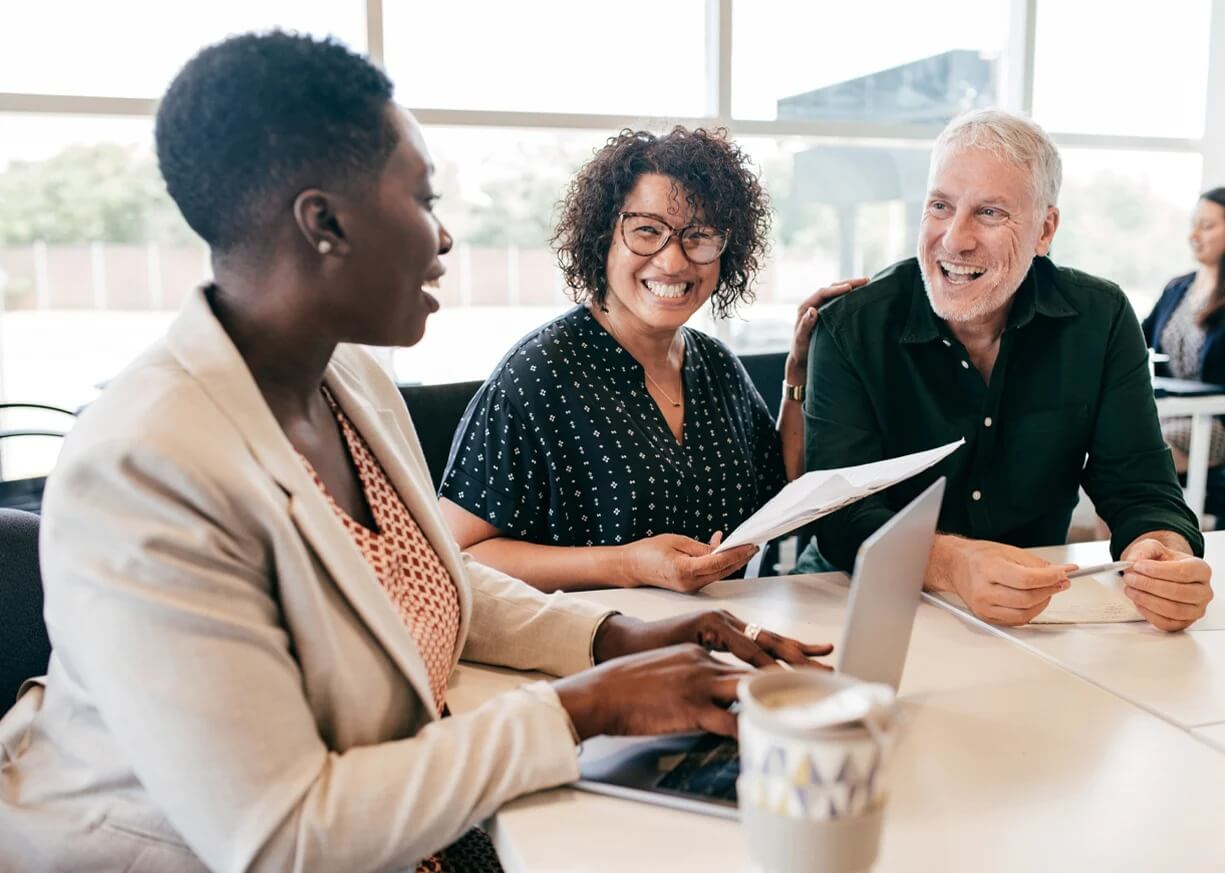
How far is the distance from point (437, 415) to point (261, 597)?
46.1 inches

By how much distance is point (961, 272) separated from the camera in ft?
6.14

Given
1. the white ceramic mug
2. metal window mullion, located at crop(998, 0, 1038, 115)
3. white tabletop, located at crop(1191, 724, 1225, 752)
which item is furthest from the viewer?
metal window mullion, located at crop(998, 0, 1038, 115)

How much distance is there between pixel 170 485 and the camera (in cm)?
84

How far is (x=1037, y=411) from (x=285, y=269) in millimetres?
1392

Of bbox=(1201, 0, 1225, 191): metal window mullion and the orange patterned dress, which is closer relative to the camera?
the orange patterned dress

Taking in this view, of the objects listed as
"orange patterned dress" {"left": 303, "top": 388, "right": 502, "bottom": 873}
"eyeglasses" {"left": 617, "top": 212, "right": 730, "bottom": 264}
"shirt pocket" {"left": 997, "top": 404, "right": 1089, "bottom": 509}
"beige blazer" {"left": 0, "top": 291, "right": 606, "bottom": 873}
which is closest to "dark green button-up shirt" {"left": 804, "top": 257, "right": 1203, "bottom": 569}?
"shirt pocket" {"left": 997, "top": 404, "right": 1089, "bottom": 509}

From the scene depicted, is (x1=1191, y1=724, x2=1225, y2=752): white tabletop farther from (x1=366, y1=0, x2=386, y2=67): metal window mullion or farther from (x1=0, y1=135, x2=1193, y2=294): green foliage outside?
(x1=366, y1=0, x2=386, y2=67): metal window mullion

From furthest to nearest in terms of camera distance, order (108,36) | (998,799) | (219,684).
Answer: (108,36)
(998,799)
(219,684)

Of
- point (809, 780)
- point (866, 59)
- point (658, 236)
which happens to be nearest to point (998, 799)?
point (809, 780)

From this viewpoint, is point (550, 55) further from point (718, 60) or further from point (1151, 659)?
point (1151, 659)

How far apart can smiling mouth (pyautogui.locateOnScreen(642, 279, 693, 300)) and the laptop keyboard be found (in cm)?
100

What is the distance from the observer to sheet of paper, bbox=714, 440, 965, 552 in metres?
1.30

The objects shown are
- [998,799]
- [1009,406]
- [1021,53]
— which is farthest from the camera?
[1021,53]

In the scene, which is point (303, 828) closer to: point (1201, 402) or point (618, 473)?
point (618, 473)
